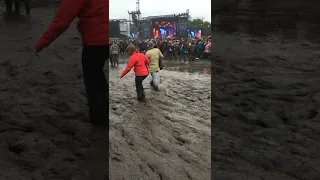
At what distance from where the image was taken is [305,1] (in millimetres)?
23359

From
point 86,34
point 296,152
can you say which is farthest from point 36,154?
point 296,152

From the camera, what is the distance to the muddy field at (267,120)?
13.7ft

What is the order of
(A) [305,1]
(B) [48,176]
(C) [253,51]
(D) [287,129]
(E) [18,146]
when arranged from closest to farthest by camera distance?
1. (B) [48,176]
2. (E) [18,146]
3. (D) [287,129]
4. (C) [253,51]
5. (A) [305,1]

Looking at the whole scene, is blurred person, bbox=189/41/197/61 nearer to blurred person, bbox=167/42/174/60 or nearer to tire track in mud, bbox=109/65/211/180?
blurred person, bbox=167/42/174/60

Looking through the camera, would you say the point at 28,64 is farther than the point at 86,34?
Yes

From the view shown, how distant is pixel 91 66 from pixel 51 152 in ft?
3.78

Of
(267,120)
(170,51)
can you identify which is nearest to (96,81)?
(267,120)

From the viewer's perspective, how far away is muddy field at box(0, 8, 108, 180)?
151 inches

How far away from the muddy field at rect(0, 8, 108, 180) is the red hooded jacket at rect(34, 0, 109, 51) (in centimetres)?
109

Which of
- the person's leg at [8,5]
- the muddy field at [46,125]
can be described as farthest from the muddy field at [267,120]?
the person's leg at [8,5]

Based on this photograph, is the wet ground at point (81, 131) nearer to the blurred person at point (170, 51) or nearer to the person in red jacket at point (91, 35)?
the person in red jacket at point (91, 35)

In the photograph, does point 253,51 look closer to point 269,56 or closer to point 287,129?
point 269,56

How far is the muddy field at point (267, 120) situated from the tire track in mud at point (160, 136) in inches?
8.4

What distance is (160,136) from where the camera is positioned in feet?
17.3
